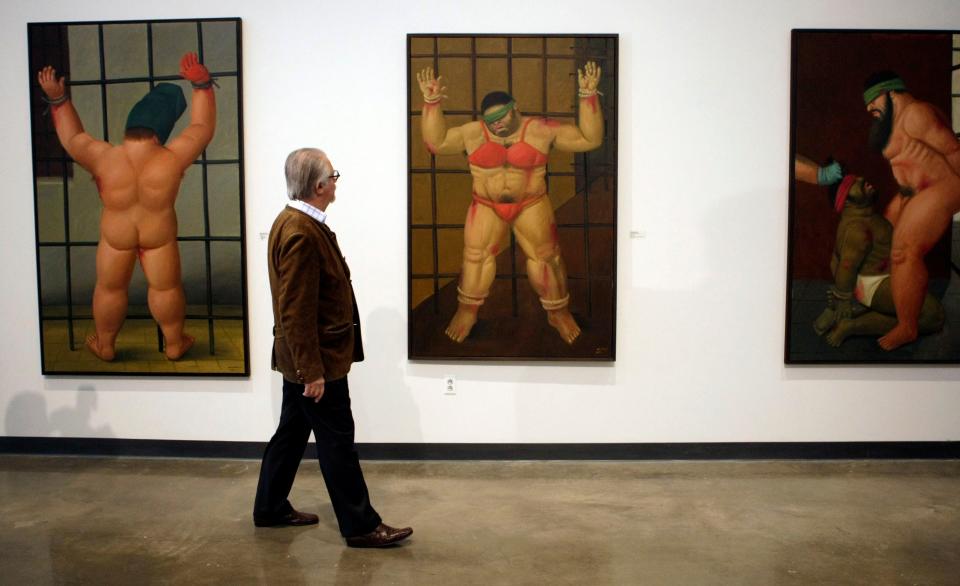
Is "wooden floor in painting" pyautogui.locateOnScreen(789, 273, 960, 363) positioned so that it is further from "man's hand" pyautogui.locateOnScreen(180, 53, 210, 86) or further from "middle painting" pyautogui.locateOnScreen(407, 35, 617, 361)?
"man's hand" pyautogui.locateOnScreen(180, 53, 210, 86)

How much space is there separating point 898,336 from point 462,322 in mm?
2227

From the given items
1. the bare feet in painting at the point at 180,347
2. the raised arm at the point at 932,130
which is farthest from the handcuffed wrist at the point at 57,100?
the raised arm at the point at 932,130

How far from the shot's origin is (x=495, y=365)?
3.85 meters

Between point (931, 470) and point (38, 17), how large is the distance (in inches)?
200

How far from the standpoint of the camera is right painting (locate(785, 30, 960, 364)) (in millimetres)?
3711

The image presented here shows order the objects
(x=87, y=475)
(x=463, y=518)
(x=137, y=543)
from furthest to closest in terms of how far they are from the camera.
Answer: (x=87, y=475), (x=463, y=518), (x=137, y=543)

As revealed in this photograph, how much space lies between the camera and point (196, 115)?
12.4 feet

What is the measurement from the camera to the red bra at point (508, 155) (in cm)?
371

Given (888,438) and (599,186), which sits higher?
(599,186)

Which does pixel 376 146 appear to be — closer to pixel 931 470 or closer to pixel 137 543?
pixel 137 543

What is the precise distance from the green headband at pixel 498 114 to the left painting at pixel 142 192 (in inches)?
48.8

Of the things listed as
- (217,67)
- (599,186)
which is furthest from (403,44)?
(599,186)

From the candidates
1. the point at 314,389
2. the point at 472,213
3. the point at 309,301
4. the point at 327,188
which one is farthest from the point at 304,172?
the point at 472,213

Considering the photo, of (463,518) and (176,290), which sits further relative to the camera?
(176,290)
